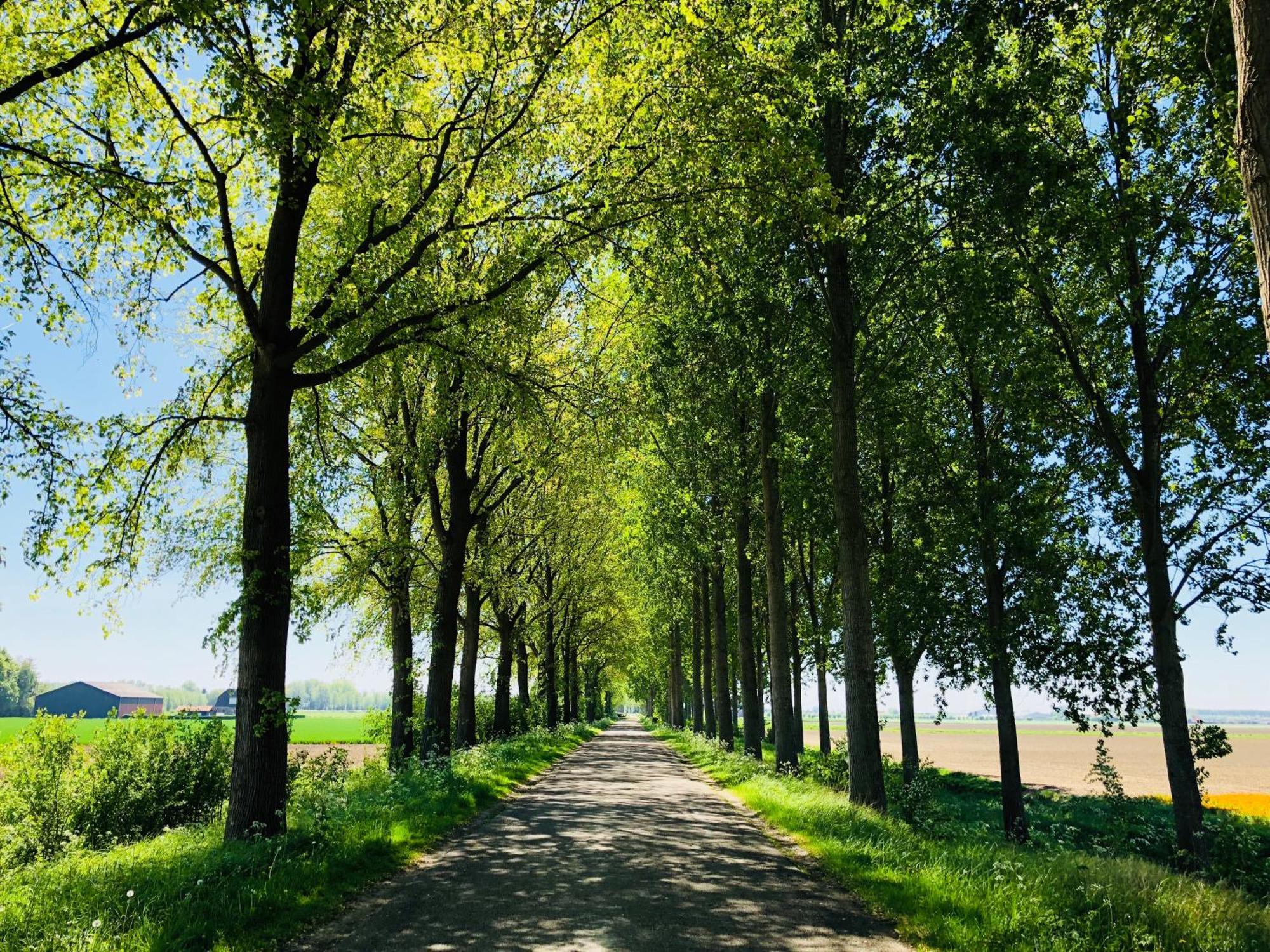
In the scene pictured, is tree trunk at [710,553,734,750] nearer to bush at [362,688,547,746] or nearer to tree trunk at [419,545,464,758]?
bush at [362,688,547,746]

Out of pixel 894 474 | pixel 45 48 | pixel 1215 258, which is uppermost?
pixel 45 48

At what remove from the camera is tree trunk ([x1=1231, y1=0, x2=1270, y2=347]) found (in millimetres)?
4461

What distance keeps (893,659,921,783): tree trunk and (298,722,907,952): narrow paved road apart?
11.3 metres

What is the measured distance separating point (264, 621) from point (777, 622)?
12900 mm

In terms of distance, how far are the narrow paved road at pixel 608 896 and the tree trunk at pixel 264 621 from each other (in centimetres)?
221

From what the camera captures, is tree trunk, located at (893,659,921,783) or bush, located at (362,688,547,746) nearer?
tree trunk, located at (893,659,921,783)

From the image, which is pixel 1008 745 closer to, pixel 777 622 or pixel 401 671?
pixel 777 622

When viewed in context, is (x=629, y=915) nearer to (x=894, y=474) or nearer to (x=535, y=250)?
(x=535, y=250)

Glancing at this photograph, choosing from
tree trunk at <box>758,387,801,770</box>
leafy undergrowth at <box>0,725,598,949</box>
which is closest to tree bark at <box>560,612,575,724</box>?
tree trunk at <box>758,387,801,770</box>

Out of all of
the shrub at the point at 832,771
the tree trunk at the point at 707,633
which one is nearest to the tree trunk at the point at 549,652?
the tree trunk at the point at 707,633

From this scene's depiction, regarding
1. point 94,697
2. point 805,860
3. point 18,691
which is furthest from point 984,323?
point 18,691

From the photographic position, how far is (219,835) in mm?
9914

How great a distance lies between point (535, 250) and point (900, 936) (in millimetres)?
8994

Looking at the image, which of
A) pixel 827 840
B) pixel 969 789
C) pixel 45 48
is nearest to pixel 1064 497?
pixel 827 840
